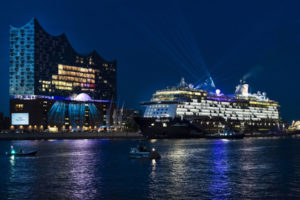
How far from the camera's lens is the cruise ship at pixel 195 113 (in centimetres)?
13275

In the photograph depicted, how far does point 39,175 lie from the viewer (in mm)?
44688

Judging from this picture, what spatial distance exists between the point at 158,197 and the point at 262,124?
149088mm

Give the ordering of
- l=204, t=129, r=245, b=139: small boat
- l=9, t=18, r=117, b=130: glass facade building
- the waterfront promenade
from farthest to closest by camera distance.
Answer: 1. l=9, t=18, r=117, b=130: glass facade building
2. the waterfront promenade
3. l=204, t=129, r=245, b=139: small boat

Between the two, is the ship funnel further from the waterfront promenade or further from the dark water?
the dark water

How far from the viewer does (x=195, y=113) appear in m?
139

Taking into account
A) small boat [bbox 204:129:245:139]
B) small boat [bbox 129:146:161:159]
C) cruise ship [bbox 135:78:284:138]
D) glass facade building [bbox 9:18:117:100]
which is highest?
glass facade building [bbox 9:18:117:100]

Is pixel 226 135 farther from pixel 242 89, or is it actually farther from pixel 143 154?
pixel 143 154

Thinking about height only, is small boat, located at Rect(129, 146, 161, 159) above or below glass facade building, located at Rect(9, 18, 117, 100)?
below

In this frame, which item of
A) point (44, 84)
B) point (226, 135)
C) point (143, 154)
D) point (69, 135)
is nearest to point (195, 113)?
point (226, 135)

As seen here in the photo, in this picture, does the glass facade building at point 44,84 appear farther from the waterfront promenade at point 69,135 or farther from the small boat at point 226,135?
the small boat at point 226,135

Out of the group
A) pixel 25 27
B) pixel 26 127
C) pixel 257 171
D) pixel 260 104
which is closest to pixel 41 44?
pixel 25 27

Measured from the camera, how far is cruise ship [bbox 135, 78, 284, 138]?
132750mm

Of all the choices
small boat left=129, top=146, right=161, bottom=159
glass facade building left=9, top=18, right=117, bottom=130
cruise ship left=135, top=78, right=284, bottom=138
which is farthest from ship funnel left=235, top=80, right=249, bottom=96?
small boat left=129, top=146, right=161, bottom=159

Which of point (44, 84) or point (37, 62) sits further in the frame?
point (44, 84)
